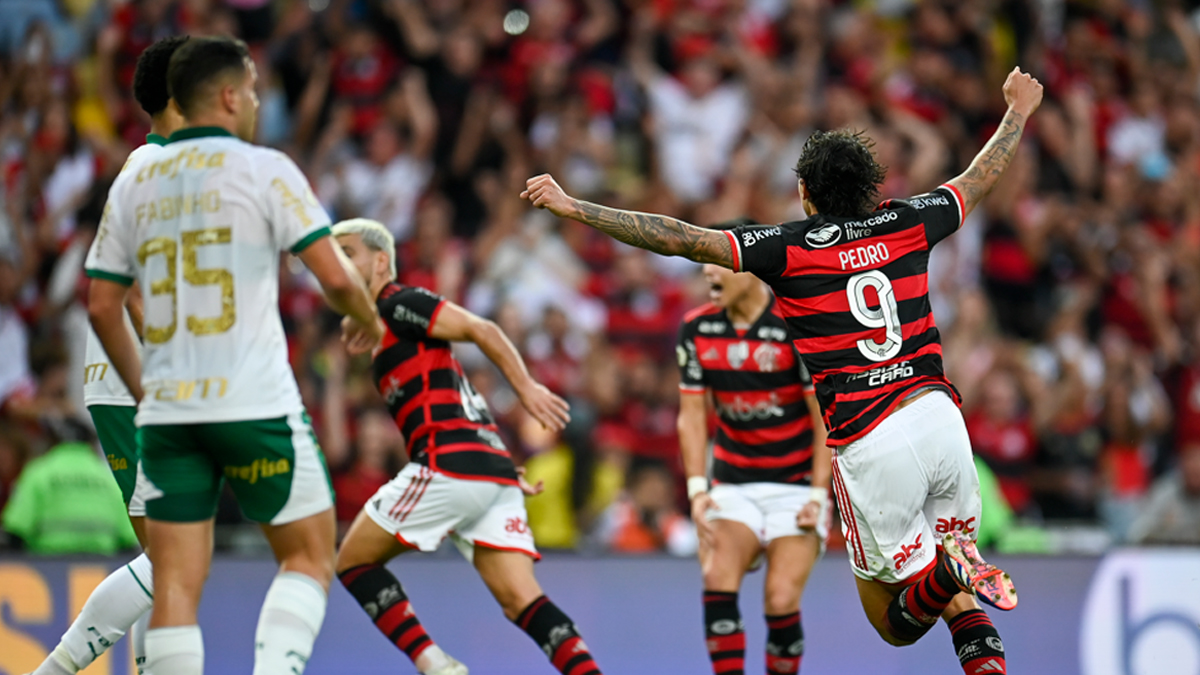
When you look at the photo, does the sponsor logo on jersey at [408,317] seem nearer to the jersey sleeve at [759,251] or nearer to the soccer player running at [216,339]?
the soccer player running at [216,339]

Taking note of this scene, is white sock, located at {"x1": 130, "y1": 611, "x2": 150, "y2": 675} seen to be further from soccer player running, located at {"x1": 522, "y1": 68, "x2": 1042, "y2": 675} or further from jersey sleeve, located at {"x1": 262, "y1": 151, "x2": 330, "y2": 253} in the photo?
soccer player running, located at {"x1": 522, "y1": 68, "x2": 1042, "y2": 675}

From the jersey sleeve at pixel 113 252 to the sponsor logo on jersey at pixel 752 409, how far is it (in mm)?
3540

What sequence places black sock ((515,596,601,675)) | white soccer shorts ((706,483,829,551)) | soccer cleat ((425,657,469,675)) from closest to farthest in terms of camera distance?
black sock ((515,596,601,675)), soccer cleat ((425,657,469,675)), white soccer shorts ((706,483,829,551))

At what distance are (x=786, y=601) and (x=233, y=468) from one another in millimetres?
3440

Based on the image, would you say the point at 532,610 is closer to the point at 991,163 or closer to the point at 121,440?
the point at 121,440

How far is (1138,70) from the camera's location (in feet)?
48.2

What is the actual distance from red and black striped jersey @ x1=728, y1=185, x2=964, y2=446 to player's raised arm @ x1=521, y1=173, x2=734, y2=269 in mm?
84

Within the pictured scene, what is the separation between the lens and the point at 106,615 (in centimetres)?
553

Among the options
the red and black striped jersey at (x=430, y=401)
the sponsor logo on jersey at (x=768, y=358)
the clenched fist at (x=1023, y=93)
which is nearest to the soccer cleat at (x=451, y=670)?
the red and black striped jersey at (x=430, y=401)

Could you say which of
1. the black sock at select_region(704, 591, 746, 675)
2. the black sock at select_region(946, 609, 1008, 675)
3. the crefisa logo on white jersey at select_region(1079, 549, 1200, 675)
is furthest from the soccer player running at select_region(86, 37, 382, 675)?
the crefisa logo on white jersey at select_region(1079, 549, 1200, 675)

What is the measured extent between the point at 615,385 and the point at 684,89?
407 centimetres

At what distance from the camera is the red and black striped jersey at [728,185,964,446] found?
525 centimetres

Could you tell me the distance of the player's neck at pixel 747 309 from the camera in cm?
716

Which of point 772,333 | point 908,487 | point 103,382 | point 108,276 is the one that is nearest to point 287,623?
point 108,276
